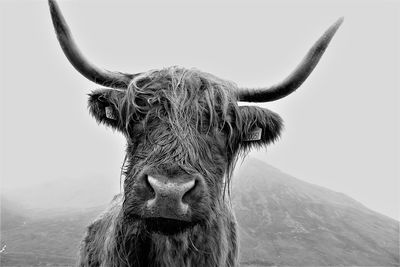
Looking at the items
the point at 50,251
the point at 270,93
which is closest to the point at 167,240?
the point at 270,93

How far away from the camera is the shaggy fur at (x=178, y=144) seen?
161 inches

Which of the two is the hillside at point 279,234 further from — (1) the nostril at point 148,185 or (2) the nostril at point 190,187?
(2) the nostril at point 190,187

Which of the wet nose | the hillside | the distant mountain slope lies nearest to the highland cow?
the wet nose

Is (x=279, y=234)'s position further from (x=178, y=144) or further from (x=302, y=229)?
(x=178, y=144)

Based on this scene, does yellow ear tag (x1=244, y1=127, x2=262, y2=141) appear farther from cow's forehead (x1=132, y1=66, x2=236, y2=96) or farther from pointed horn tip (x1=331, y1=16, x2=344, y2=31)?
pointed horn tip (x1=331, y1=16, x2=344, y2=31)

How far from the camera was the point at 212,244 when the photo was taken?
519cm

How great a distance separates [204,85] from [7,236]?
6196 centimetres

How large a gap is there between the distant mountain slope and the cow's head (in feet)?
133

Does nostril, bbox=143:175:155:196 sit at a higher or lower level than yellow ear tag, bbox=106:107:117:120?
lower

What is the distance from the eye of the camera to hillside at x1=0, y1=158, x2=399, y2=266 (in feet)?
155

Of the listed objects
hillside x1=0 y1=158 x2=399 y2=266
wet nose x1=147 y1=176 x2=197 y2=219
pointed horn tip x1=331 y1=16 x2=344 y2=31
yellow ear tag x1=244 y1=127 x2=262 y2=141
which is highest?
pointed horn tip x1=331 y1=16 x2=344 y2=31

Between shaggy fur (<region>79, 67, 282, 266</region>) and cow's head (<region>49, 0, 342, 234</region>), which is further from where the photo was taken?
shaggy fur (<region>79, 67, 282, 266</region>)

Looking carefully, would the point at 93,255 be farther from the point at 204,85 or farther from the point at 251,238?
the point at 251,238

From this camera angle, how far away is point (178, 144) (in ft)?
13.8
